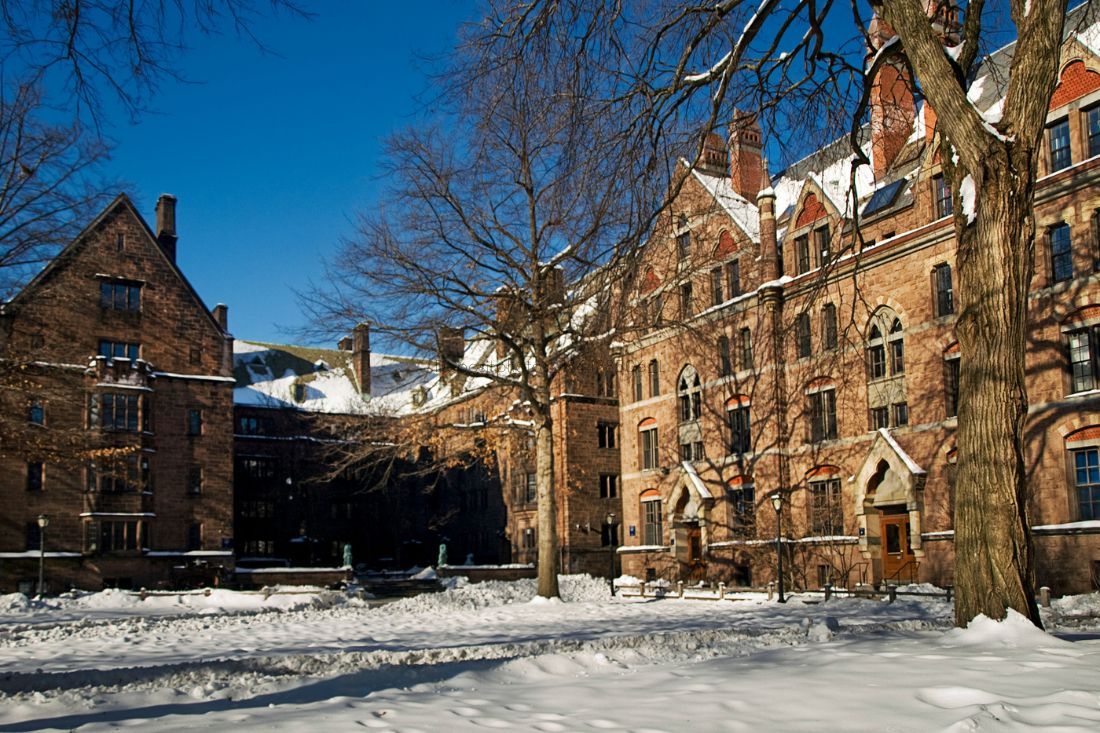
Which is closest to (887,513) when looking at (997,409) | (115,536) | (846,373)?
(846,373)

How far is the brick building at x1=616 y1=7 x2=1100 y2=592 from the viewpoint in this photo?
1106 inches

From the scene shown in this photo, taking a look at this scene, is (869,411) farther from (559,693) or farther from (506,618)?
(559,693)

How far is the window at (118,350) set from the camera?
48.1 metres

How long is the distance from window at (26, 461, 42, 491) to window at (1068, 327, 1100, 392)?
41.7 m

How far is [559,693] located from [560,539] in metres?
41.3

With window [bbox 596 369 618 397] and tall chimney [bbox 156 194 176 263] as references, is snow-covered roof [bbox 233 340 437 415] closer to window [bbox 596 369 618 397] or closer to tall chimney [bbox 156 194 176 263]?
tall chimney [bbox 156 194 176 263]

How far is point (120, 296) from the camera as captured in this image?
160 ft

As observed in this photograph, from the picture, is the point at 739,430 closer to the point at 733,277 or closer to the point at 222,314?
the point at 733,277

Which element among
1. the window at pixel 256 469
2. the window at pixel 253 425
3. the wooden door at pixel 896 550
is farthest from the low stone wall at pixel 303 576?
the wooden door at pixel 896 550

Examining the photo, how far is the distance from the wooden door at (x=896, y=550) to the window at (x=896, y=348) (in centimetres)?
494

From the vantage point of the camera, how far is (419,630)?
67.1ft

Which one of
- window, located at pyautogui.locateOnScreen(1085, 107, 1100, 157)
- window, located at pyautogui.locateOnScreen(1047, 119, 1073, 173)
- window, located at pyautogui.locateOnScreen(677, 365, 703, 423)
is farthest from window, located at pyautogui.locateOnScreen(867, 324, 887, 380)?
window, located at pyautogui.locateOnScreen(677, 365, 703, 423)

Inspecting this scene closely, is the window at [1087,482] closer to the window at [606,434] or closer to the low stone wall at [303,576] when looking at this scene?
the window at [606,434]

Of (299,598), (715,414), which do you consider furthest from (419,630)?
(715,414)
